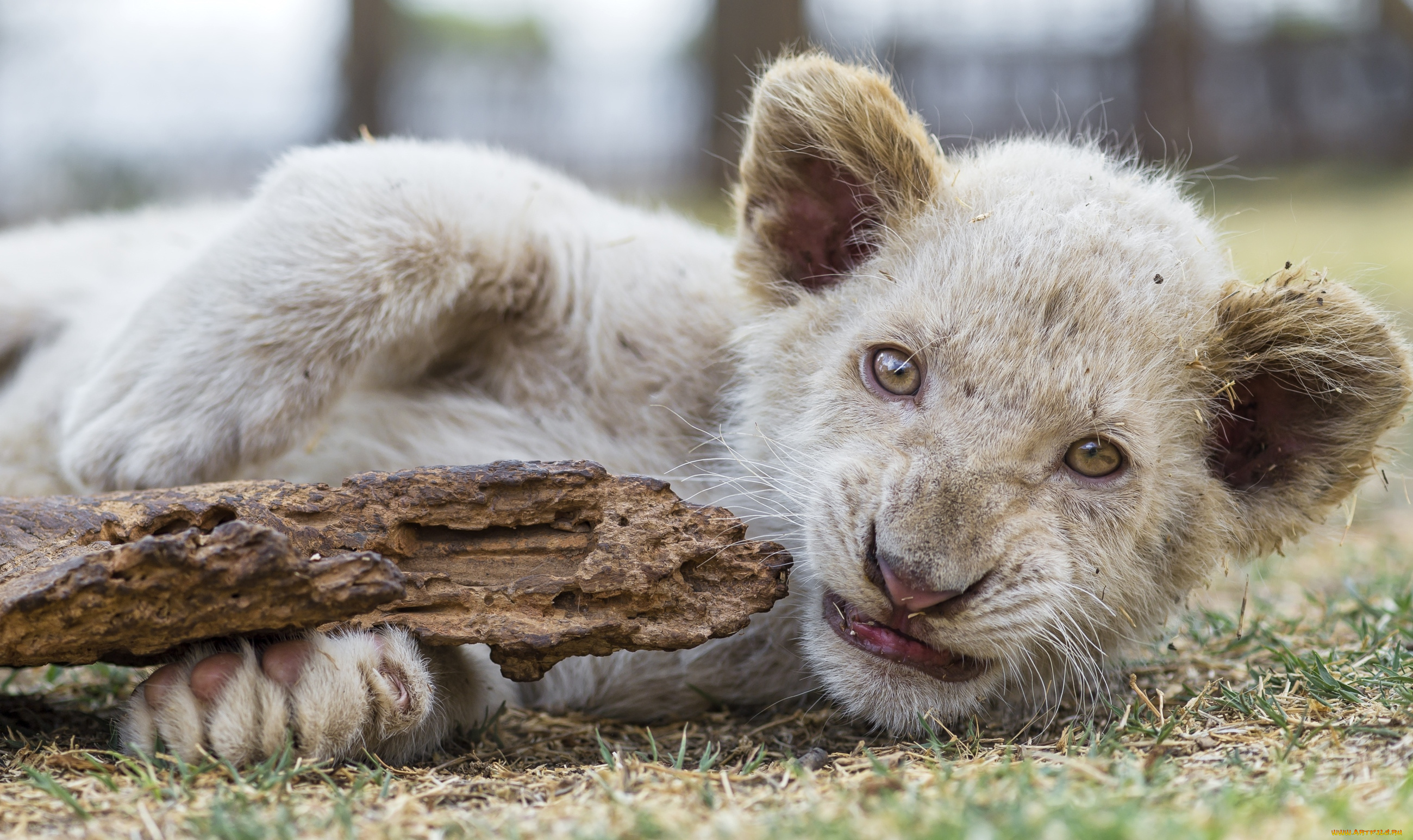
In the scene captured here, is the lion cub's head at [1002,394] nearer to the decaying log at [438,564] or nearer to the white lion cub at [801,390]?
the white lion cub at [801,390]

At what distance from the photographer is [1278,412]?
3.72 metres

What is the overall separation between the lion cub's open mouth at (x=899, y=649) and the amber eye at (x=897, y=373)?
0.65 meters

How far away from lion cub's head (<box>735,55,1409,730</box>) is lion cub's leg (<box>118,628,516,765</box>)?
3.99 feet

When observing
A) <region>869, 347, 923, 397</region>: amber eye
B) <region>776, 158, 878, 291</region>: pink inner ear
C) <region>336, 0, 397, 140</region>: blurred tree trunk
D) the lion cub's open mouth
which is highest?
<region>336, 0, 397, 140</region>: blurred tree trunk

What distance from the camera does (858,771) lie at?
286 centimetres

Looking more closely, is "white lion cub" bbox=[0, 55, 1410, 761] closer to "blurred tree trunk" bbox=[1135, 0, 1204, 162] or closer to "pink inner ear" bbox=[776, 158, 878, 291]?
"pink inner ear" bbox=[776, 158, 878, 291]

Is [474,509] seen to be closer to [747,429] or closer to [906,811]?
[747,429]

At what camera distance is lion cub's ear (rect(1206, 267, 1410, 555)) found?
11.3 ft

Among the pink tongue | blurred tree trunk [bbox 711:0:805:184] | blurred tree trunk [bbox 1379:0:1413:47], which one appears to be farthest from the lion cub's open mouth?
blurred tree trunk [bbox 1379:0:1413:47]

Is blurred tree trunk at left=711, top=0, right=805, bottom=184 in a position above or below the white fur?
above

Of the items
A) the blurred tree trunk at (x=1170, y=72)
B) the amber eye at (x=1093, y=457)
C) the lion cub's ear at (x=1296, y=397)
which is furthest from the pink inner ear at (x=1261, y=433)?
the blurred tree trunk at (x=1170, y=72)

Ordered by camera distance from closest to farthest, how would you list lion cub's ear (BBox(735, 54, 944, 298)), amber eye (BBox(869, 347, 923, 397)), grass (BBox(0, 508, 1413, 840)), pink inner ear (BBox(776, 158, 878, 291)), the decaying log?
1. grass (BBox(0, 508, 1413, 840))
2. the decaying log
3. amber eye (BBox(869, 347, 923, 397))
4. lion cub's ear (BBox(735, 54, 944, 298))
5. pink inner ear (BBox(776, 158, 878, 291))

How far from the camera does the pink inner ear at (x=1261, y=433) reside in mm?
3670

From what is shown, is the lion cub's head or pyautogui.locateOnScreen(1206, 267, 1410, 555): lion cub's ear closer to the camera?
the lion cub's head
